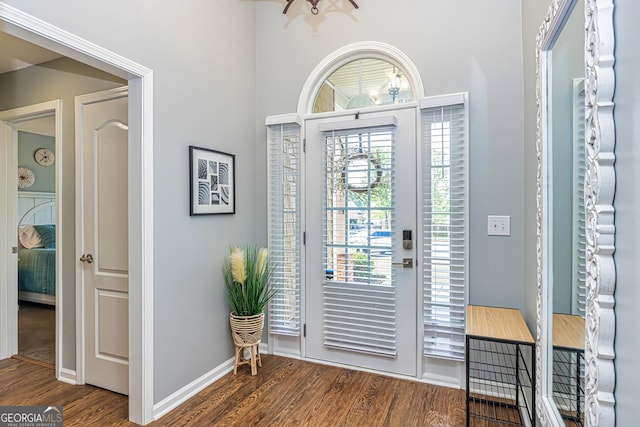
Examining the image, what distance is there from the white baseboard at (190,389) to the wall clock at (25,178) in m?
5.04

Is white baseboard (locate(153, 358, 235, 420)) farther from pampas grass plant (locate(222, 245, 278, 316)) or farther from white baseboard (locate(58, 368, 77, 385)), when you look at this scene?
white baseboard (locate(58, 368, 77, 385))

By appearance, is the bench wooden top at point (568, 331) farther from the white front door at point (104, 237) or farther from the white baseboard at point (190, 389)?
the white front door at point (104, 237)

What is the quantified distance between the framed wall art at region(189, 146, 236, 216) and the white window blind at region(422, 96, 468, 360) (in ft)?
5.00

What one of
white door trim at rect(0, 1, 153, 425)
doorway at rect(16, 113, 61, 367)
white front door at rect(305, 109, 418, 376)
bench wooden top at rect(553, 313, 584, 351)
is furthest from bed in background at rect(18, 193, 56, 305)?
bench wooden top at rect(553, 313, 584, 351)

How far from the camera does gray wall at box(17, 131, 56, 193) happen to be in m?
5.37

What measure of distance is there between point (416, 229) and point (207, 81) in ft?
6.31

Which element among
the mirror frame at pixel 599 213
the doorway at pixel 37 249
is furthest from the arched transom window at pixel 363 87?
the doorway at pixel 37 249

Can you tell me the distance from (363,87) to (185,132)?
1.46m

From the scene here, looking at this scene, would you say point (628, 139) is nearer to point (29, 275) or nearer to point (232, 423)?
point (232, 423)

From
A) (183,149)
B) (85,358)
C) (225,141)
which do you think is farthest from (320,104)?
(85,358)

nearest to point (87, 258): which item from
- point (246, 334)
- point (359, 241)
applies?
point (246, 334)

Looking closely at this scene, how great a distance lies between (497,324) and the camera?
1.98m

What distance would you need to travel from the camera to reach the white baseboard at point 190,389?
2118 mm

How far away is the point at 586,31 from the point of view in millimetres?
925
